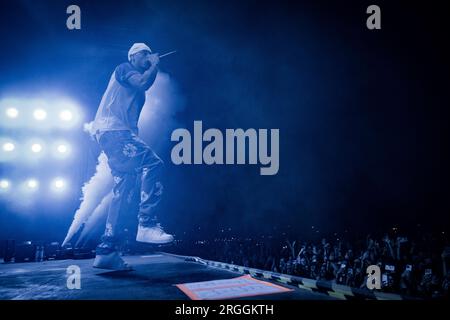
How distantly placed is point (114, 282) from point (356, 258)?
13.3 ft

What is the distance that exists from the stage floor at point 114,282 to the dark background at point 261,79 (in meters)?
0.81

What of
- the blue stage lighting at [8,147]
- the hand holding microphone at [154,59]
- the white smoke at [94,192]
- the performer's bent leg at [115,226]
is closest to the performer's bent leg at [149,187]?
the performer's bent leg at [115,226]

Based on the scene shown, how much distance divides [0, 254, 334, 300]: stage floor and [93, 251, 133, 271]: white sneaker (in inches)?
3.8

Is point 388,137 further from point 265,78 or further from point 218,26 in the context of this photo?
point 218,26

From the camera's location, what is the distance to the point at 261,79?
20.1ft

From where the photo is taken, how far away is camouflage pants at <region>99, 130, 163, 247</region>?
18.3 ft

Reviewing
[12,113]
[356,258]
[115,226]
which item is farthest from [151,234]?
[356,258]

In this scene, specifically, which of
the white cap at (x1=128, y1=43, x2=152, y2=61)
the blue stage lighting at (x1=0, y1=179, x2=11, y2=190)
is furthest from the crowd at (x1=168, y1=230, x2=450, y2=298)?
the white cap at (x1=128, y1=43, x2=152, y2=61)

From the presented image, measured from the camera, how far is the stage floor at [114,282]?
4.22m

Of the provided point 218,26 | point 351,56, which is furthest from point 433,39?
point 218,26

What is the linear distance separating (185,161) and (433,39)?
5454 millimetres

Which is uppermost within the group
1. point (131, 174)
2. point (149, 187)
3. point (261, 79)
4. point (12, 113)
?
point (261, 79)

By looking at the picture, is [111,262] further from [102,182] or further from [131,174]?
[131,174]
